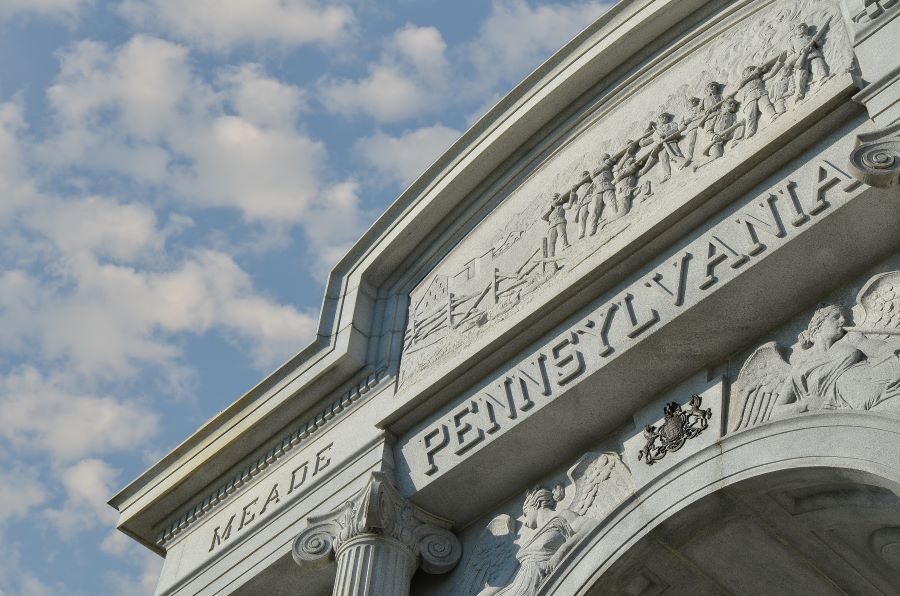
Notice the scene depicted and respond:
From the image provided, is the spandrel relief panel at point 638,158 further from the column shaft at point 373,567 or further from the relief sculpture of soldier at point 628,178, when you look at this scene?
the column shaft at point 373,567

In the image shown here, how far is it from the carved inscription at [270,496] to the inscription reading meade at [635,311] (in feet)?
4.25

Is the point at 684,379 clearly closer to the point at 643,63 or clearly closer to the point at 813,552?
the point at 813,552

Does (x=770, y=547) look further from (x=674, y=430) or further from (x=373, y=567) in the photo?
(x=373, y=567)

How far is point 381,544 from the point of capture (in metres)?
11.8

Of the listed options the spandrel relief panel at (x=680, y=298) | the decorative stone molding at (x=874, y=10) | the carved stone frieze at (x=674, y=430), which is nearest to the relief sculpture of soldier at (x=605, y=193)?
the spandrel relief panel at (x=680, y=298)

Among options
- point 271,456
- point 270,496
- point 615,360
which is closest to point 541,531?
point 615,360

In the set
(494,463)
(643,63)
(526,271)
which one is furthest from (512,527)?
(643,63)

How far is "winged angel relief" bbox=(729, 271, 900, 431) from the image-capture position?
31.2ft

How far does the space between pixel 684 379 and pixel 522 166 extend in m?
3.74

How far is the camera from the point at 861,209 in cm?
1002

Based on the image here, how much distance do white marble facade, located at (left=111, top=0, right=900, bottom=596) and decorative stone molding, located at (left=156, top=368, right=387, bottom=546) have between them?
0.03 metres

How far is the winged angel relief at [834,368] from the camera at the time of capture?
31.2ft

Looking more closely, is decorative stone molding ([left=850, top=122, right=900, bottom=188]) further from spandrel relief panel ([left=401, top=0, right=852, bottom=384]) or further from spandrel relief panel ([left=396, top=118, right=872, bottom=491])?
spandrel relief panel ([left=401, top=0, right=852, bottom=384])

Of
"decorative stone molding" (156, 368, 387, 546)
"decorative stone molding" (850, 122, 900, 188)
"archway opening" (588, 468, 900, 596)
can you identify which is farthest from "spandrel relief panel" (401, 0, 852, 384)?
Result: "archway opening" (588, 468, 900, 596)
